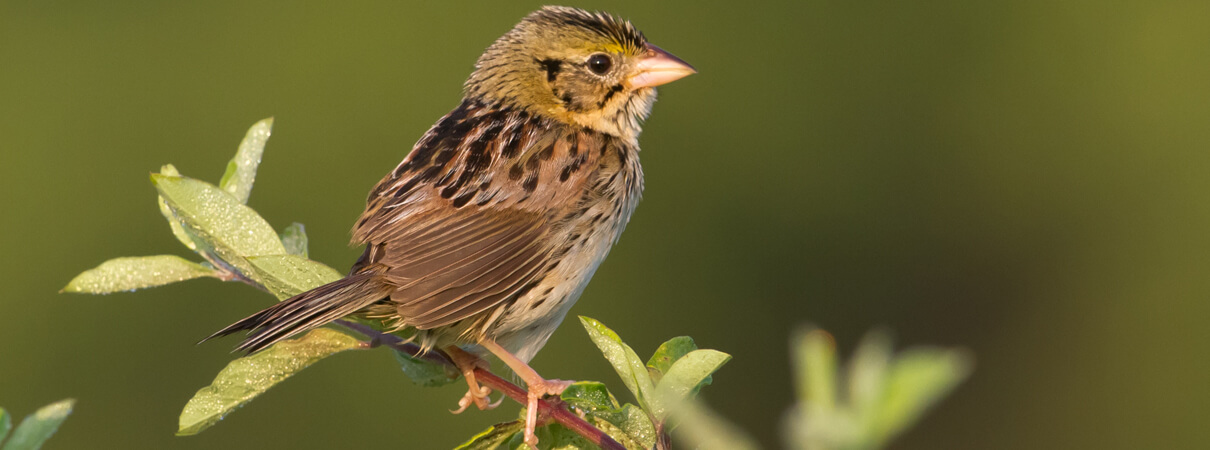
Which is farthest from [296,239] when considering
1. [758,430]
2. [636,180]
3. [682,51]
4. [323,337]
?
[758,430]

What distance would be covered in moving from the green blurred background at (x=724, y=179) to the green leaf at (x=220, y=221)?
5782 millimetres

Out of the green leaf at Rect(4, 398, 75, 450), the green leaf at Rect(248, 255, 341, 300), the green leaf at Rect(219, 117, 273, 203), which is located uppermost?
the green leaf at Rect(219, 117, 273, 203)

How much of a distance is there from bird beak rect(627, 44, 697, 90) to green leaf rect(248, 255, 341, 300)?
1181 millimetres

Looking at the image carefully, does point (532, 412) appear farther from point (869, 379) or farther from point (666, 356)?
point (869, 379)

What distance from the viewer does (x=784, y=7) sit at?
1096cm

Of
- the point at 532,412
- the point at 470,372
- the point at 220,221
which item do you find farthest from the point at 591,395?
the point at 470,372

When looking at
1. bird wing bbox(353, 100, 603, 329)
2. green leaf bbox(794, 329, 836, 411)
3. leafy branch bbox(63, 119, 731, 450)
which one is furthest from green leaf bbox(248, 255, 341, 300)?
green leaf bbox(794, 329, 836, 411)

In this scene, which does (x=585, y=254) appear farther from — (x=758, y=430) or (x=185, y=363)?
(x=758, y=430)

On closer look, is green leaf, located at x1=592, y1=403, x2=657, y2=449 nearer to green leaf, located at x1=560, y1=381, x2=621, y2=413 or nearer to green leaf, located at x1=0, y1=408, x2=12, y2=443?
green leaf, located at x1=560, y1=381, x2=621, y2=413

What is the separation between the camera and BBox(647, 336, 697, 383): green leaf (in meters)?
1.83

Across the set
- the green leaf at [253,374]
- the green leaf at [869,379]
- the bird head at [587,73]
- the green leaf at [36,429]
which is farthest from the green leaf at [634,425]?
the bird head at [587,73]

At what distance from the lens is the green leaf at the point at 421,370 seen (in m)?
2.47

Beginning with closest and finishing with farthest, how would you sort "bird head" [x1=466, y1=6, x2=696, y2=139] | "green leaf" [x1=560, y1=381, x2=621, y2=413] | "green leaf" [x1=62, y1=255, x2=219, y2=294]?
1. "green leaf" [x1=560, y1=381, x2=621, y2=413]
2. "green leaf" [x1=62, y1=255, x2=219, y2=294]
3. "bird head" [x1=466, y1=6, x2=696, y2=139]

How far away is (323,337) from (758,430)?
864cm
